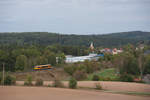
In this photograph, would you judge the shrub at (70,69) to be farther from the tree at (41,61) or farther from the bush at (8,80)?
the bush at (8,80)

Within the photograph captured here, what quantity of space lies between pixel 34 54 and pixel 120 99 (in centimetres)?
2976

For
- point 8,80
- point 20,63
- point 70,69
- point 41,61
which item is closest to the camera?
point 8,80

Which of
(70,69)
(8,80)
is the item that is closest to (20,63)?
(70,69)

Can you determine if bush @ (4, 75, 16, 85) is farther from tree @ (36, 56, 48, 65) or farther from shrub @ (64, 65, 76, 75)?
tree @ (36, 56, 48, 65)

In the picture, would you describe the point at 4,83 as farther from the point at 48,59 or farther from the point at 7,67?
the point at 48,59

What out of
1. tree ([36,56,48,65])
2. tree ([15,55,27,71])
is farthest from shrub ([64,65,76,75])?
tree ([15,55,27,71])

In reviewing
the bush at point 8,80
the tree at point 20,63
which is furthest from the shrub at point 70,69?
the bush at point 8,80

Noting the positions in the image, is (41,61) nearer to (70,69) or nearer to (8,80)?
(70,69)

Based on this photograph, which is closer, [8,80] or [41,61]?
[8,80]

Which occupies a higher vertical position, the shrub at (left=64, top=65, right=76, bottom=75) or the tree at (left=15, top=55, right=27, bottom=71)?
the tree at (left=15, top=55, right=27, bottom=71)

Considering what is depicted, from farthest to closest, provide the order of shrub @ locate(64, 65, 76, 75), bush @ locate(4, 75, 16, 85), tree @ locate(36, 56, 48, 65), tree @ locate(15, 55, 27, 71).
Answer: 1. tree @ locate(36, 56, 48, 65)
2. shrub @ locate(64, 65, 76, 75)
3. tree @ locate(15, 55, 27, 71)
4. bush @ locate(4, 75, 16, 85)

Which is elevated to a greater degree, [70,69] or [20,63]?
[20,63]

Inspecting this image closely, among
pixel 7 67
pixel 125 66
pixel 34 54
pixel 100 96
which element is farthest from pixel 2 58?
pixel 100 96

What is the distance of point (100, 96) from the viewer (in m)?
17.3
